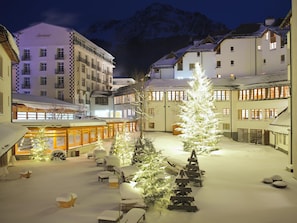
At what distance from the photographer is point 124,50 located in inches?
4909

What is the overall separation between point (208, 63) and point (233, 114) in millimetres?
13223

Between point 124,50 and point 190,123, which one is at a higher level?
point 124,50

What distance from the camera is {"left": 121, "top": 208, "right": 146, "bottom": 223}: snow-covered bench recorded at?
922 cm

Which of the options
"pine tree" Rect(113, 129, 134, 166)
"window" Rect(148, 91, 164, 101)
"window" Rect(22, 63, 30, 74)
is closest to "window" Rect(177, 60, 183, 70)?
"window" Rect(148, 91, 164, 101)

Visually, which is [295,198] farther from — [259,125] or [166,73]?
[166,73]

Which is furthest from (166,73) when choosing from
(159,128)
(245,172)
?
(245,172)

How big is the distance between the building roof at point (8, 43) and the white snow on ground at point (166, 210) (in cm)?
738

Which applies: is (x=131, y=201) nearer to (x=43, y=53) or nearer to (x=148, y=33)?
(x=43, y=53)

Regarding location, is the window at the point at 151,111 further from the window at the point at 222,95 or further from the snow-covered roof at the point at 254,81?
the snow-covered roof at the point at 254,81

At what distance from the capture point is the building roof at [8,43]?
50.4 feet

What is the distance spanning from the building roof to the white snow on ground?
738 cm

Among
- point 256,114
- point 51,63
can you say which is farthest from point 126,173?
point 51,63

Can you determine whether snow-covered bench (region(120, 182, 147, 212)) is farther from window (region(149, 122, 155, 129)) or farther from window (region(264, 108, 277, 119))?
window (region(149, 122, 155, 129))

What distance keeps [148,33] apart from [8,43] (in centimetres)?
12733
